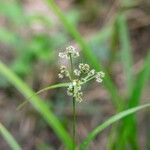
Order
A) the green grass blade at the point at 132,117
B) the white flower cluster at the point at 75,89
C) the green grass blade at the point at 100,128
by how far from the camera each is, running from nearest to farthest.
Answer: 1. the white flower cluster at the point at 75,89
2. the green grass blade at the point at 100,128
3. the green grass blade at the point at 132,117

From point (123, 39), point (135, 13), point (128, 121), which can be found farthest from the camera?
point (135, 13)

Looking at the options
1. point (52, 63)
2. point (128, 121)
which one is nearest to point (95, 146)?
point (52, 63)

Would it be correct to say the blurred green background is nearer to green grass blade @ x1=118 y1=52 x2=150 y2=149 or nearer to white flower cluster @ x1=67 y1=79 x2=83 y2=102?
green grass blade @ x1=118 y1=52 x2=150 y2=149

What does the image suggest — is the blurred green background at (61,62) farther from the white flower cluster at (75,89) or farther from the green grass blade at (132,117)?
the white flower cluster at (75,89)

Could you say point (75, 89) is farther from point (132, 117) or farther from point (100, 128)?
point (132, 117)

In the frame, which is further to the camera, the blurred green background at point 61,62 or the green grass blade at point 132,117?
the blurred green background at point 61,62

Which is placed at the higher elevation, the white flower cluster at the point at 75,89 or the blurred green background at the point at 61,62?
the blurred green background at the point at 61,62

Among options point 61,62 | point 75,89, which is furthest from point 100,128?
point 61,62

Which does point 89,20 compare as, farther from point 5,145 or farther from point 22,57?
point 5,145

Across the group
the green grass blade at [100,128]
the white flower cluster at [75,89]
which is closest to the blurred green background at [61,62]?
the green grass blade at [100,128]
